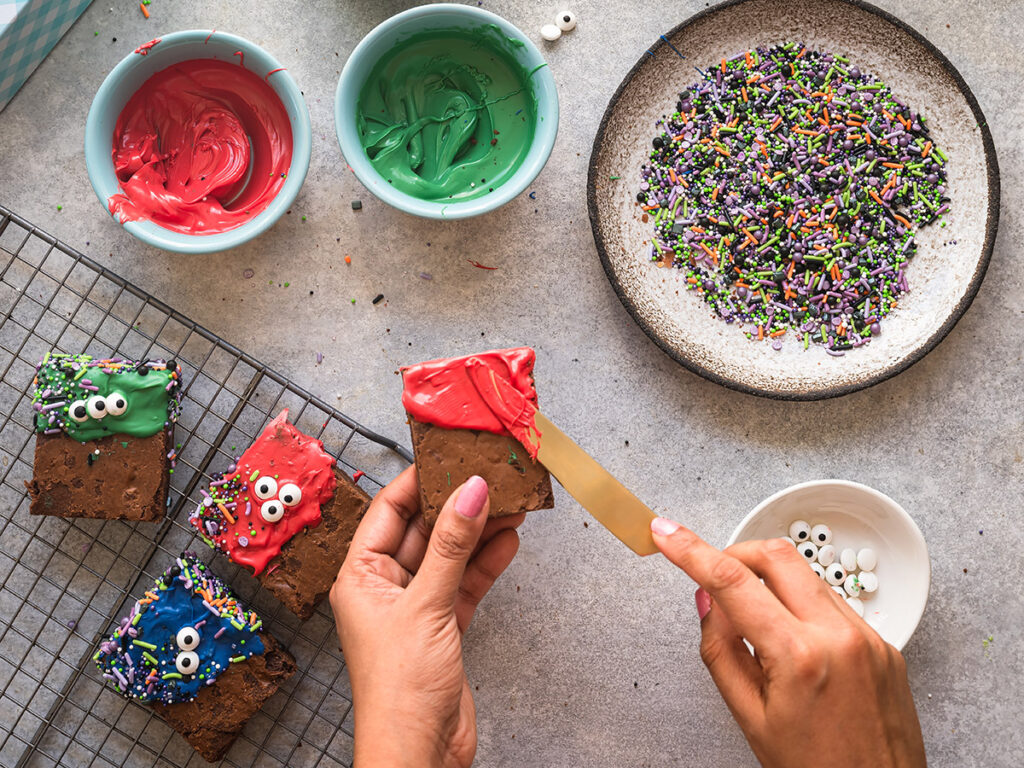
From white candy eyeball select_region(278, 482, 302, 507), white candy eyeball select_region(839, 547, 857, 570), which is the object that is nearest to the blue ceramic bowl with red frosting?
white candy eyeball select_region(278, 482, 302, 507)

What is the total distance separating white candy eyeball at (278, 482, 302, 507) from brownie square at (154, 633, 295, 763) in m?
0.38

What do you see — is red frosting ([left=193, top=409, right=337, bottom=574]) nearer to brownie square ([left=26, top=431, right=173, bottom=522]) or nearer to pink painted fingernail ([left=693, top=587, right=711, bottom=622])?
brownie square ([left=26, top=431, right=173, bottom=522])

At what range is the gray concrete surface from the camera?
7.38 ft

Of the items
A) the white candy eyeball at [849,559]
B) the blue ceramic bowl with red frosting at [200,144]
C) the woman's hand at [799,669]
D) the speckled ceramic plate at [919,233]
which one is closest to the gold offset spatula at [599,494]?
the woman's hand at [799,669]

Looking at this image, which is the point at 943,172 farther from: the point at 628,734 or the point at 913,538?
the point at 628,734

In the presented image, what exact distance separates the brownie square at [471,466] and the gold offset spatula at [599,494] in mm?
78

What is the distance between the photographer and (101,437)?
6.72 feet

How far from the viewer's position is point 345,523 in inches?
81.2

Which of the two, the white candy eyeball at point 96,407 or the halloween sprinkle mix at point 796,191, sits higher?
the halloween sprinkle mix at point 796,191

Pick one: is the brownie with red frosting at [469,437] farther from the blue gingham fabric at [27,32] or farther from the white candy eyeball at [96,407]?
the blue gingham fabric at [27,32]

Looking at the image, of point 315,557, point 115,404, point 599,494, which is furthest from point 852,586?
point 115,404

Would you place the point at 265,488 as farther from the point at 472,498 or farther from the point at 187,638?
the point at 472,498

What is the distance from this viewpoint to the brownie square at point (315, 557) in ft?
6.73

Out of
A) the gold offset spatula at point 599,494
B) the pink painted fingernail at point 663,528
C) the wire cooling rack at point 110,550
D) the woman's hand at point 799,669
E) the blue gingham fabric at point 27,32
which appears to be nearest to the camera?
the woman's hand at point 799,669
